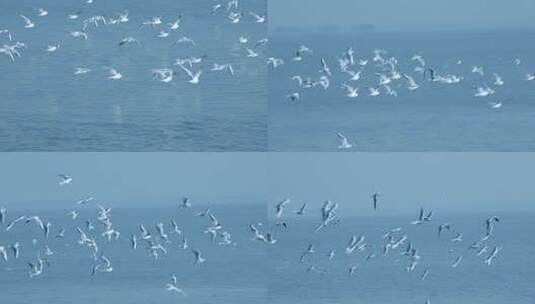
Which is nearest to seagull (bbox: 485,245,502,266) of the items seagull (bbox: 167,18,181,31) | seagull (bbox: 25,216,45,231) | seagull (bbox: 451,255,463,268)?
seagull (bbox: 451,255,463,268)

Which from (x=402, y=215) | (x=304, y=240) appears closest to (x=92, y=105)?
(x=304, y=240)

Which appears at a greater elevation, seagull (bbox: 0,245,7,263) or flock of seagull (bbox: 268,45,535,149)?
flock of seagull (bbox: 268,45,535,149)

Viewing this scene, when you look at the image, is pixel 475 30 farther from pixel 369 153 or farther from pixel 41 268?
pixel 41 268

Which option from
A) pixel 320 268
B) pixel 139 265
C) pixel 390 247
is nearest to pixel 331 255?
pixel 320 268

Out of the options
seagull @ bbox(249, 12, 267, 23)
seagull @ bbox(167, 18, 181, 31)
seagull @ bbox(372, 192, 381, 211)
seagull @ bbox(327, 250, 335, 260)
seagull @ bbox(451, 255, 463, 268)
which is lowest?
seagull @ bbox(451, 255, 463, 268)

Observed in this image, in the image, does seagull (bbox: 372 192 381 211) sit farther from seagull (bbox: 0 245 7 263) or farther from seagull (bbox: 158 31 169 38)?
seagull (bbox: 0 245 7 263)

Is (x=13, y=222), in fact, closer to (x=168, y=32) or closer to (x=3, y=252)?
(x=3, y=252)
